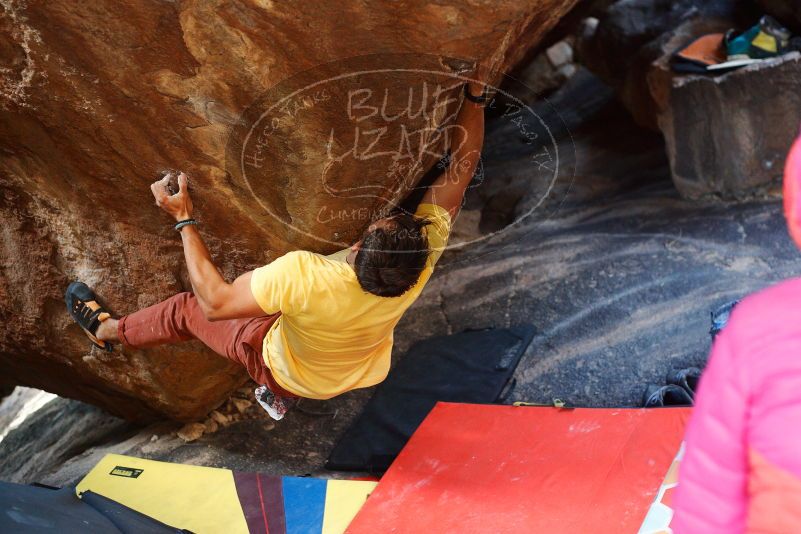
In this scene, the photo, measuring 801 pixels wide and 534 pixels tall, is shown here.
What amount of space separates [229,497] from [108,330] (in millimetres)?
794

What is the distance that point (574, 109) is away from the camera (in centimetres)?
605

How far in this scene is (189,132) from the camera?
234 centimetres

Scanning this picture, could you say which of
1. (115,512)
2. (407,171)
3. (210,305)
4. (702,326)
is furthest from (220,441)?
(702,326)

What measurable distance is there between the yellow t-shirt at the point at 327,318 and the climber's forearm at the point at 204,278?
0.54 feet

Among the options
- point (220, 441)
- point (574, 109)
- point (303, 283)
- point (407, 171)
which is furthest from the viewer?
point (574, 109)

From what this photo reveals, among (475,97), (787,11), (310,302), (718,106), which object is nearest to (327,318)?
(310,302)

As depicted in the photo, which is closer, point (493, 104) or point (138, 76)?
point (138, 76)

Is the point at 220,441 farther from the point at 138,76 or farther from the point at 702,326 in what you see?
the point at 702,326

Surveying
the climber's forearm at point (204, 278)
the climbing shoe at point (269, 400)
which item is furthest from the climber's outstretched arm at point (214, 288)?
the climbing shoe at point (269, 400)

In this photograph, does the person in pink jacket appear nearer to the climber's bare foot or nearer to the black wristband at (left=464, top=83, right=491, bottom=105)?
the black wristband at (left=464, top=83, right=491, bottom=105)

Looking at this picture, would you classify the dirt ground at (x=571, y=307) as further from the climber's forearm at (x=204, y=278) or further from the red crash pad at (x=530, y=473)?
the climber's forearm at (x=204, y=278)

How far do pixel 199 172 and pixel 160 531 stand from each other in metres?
1.22

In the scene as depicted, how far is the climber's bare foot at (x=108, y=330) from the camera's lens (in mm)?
2857

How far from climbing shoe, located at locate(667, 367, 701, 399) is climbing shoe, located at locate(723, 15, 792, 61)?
189cm
